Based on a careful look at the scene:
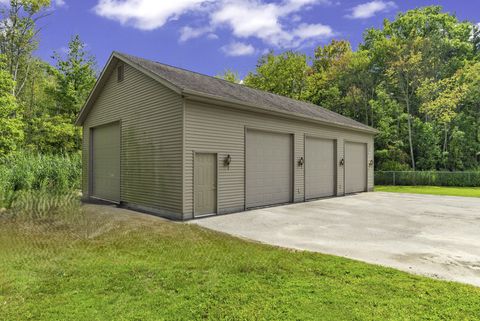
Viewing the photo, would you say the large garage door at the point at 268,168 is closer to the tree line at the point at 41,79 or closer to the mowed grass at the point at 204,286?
the mowed grass at the point at 204,286

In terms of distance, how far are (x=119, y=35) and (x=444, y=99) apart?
2418cm

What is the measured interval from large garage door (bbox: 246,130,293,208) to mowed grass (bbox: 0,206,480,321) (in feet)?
14.6

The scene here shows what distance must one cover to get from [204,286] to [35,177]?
1183 centimetres

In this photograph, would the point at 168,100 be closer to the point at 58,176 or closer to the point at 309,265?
the point at 309,265

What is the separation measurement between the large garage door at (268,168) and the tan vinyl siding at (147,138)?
2.60m

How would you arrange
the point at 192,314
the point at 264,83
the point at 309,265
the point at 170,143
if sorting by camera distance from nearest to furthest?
the point at 192,314
the point at 309,265
the point at 170,143
the point at 264,83

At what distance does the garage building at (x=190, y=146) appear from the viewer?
322 inches

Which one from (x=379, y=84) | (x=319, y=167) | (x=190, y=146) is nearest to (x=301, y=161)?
(x=319, y=167)

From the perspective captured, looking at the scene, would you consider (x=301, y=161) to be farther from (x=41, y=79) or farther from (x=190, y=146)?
(x=41, y=79)

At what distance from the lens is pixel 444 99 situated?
2361cm

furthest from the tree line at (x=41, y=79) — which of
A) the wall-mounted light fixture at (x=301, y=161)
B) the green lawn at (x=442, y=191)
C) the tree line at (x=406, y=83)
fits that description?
the green lawn at (x=442, y=191)

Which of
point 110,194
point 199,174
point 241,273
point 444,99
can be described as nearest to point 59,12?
point 110,194

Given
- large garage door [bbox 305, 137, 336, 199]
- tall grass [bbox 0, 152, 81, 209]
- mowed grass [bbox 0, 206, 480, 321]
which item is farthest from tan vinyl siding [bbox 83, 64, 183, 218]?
large garage door [bbox 305, 137, 336, 199]

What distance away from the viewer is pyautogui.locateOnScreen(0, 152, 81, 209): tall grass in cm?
1071
